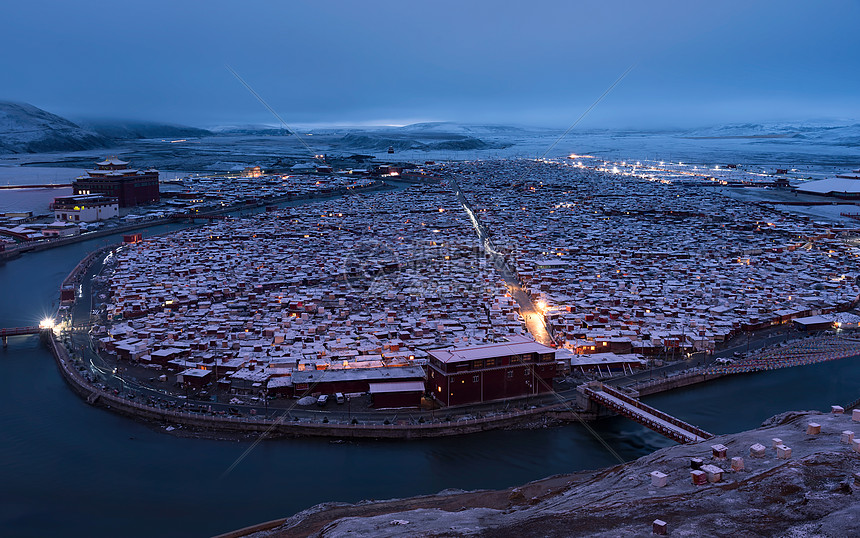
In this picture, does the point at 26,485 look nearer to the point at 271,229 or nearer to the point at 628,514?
the point at 628,514

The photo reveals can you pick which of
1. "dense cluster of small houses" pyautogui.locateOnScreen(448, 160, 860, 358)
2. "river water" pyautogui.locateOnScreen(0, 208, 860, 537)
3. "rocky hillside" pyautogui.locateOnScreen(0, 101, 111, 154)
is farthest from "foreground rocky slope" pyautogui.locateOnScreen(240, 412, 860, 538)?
"rocky hillside" pyautogui.locateOnScreen(0, 101, 111, 154)

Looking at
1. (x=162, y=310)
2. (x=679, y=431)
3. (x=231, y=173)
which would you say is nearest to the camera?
(x=679, y=431)

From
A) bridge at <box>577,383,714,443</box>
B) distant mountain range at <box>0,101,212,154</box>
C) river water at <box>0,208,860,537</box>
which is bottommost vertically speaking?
river water at <box>0,208,860,537</box>

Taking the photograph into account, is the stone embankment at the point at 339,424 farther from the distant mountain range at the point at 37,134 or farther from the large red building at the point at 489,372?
the distant mountain range at the point at 37,134

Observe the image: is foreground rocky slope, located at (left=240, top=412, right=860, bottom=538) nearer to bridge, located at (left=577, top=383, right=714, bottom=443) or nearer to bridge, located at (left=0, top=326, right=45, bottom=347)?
bridge, located at (left=577, top=383, right=714, bottom=443)

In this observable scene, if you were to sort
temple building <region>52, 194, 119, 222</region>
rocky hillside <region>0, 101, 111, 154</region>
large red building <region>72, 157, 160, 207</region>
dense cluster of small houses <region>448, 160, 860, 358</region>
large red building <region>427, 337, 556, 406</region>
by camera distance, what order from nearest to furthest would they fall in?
1. large red building <region>427, 337, 556, 406</region>
2. dense cluster of small houses <region>448, 160, 860, 358</region>
3. temple building <region>52, 194, 119, 222</region>
4. large red building <region>72, 157, 160, 207</region>
5. rocky hillside <region>0, 101, 111, 154</region>

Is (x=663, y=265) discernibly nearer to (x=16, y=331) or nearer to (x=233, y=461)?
(x=233, y=461)

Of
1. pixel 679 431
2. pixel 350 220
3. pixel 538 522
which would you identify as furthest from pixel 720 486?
pixel 350 220

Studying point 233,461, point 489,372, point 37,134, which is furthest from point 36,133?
point 489,372
